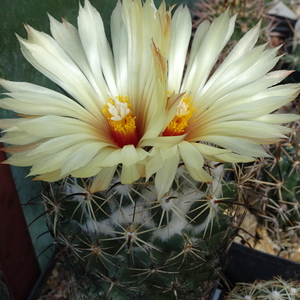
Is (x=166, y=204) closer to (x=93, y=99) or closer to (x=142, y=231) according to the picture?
(x=142, y=231)

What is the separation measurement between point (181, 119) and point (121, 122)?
0.08m

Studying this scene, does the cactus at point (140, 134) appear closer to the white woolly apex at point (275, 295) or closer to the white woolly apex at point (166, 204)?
the white woolly apex at point (166, 204)

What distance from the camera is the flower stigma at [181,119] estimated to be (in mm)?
500

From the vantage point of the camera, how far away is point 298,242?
0.88 meters

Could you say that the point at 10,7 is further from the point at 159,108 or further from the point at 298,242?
the point at 298,242

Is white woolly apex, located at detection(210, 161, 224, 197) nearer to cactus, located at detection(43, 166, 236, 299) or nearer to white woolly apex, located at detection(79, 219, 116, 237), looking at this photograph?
cactus, located at detection(43, 166, 236, 299)

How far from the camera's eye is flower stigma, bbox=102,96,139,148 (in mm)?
500

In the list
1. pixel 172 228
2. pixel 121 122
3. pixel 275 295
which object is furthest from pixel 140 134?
pixel 275 295

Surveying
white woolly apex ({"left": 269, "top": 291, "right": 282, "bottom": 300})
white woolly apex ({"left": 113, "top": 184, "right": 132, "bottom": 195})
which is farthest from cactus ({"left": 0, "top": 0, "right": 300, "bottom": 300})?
white woolly apex ({"left": 269, "top": 291, "right": 282, "bottom": 300})

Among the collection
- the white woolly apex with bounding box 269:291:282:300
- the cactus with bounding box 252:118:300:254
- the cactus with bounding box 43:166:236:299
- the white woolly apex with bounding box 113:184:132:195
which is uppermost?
the white woolly apex with bounding box 113:184:132:195

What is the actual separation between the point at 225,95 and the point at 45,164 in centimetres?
27

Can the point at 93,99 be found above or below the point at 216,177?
above

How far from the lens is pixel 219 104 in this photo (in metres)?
0.51

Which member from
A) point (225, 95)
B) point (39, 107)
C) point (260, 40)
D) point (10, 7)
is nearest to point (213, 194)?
point (225, 95)
